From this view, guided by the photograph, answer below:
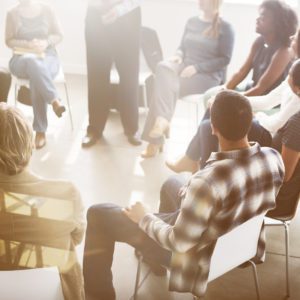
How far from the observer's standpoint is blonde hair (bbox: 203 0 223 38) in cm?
392

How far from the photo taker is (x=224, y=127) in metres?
1.83

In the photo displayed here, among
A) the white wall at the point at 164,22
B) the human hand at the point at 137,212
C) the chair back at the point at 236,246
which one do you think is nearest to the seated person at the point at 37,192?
the human hand at the point at 137,212

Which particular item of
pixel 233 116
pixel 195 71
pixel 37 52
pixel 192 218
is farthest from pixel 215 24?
pixel 192 218

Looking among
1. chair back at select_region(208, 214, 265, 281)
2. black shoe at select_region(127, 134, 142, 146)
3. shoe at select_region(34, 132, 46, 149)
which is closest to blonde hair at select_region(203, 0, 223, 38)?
black shoe at select_region(127, 134, 142, 146)

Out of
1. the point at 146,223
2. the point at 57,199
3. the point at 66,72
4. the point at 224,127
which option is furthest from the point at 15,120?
the point at 66,72

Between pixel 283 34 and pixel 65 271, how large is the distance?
228 cm

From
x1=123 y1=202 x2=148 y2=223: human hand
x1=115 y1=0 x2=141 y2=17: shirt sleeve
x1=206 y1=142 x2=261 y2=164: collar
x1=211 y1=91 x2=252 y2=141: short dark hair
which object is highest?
x1=115 y1=0 x2=141 y2=17: shirt sleeve

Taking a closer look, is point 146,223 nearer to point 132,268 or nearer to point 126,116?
point 132,268

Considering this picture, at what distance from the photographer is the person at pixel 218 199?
5.63ft

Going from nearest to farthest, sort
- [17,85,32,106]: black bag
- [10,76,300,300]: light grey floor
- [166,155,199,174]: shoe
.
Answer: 1. [10,76,300,300]: light grey floor
2. [166,155,199,174]: shoe
3. [17,85,32,106]: black bag

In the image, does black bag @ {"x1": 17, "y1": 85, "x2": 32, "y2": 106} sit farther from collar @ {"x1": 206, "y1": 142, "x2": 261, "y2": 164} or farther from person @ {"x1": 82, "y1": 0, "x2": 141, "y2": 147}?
collar @ {"x1": 206, "y1": 142, "x2": 261, "y2": 164}

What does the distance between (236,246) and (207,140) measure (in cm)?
94

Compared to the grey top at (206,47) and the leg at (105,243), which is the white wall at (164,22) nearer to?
the grey top at (206,47)

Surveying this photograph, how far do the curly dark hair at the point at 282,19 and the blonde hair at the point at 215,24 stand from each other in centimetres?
64
